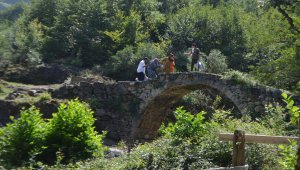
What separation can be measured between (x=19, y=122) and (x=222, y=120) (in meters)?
4.45

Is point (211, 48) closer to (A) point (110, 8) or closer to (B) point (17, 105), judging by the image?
(A) point (110, 8)

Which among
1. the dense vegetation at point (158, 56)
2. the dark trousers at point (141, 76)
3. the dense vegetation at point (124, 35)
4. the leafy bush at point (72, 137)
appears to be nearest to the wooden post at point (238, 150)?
the dense vegetation at point (158, 56)

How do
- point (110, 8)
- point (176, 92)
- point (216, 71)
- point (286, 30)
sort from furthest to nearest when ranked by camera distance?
1. point (110, 8)
2. point (216, 71)
3. point (176, 92)
4. point (286, 30)

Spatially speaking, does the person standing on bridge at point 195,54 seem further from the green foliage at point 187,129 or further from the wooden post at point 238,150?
the wooden post at point 238,150

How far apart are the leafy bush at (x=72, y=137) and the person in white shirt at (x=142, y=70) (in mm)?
10179

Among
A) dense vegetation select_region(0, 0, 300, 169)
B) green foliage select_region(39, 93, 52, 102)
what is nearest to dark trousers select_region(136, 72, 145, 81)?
dense vegetation select_region(0, 0, 300, 169)

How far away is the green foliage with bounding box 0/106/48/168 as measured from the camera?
37.3ft

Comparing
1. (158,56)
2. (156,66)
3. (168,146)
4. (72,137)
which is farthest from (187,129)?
(158,56)

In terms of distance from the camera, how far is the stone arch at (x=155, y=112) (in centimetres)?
2346

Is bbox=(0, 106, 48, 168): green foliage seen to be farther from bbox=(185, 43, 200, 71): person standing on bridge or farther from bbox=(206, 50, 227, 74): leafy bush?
bbox=(206, 50, 227, 74): leafy bush

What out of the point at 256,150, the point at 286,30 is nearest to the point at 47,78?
the point at 286,30

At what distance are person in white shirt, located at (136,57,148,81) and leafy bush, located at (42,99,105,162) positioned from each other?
10179 millimetres

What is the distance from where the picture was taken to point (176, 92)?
78.2ft

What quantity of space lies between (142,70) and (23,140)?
11.8 meters
